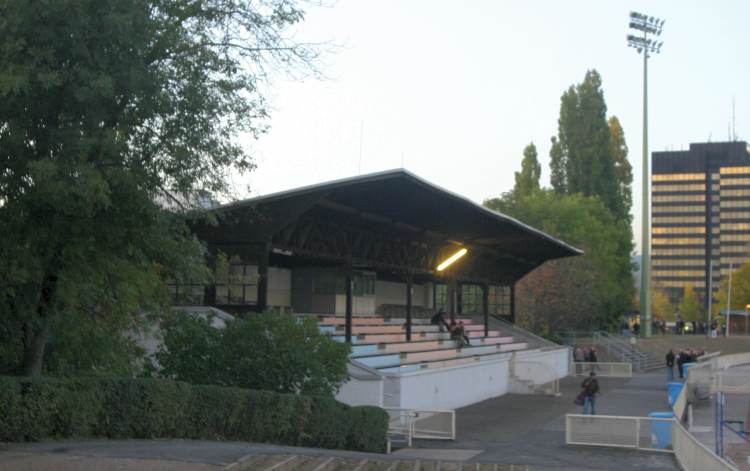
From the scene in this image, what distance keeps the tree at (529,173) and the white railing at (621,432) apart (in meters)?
65.1

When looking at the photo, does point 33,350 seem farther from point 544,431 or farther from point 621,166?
point 621,166

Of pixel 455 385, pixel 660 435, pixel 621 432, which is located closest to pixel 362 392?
pixel 621 432

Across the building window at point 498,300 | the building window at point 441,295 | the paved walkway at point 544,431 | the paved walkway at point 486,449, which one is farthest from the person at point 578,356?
the paved walkway at point 544,431

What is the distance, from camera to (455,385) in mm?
33062

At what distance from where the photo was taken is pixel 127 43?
13.9m

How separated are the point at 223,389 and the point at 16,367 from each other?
12.5 ft

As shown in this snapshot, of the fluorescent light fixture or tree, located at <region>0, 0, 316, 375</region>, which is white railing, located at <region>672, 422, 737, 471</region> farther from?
the fluorescent light fixture

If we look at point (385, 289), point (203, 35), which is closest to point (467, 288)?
point (385, 289)

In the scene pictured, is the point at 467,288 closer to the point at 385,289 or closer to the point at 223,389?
the point at 385,289

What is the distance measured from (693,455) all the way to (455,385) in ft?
53.3

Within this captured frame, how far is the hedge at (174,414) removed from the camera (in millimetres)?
13633

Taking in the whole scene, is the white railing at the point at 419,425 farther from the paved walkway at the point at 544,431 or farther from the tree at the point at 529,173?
the tree at the point at 529,173

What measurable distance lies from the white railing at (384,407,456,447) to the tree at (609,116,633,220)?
60341mm

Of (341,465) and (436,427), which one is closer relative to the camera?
(341,465)
